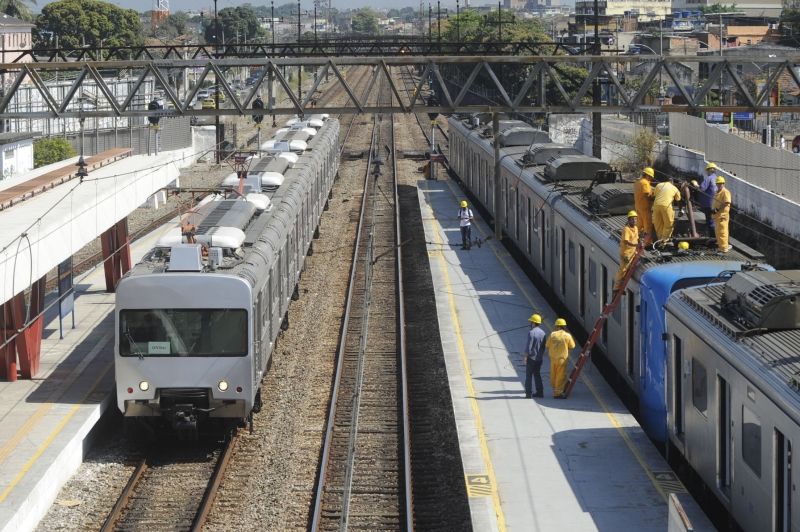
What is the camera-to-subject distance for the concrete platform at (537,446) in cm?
1284

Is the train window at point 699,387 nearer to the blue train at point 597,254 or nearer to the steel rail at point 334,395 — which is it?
the blue train at point 597,254

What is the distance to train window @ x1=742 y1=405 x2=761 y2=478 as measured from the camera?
34.6 feet

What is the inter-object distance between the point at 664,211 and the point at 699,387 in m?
4.13

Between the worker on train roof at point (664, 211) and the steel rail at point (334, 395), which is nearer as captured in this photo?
the steel rail at point (334, 395)

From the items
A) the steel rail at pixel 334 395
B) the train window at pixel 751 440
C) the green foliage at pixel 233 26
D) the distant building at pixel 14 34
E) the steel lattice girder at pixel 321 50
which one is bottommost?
the steel rail at pixel 334 395

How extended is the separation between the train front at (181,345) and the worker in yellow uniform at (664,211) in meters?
5.37

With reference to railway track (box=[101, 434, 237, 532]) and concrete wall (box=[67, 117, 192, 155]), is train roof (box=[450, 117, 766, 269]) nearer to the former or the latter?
railway track (box=[101, 434, 237, 532])

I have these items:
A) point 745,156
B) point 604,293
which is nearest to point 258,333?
point 604,293

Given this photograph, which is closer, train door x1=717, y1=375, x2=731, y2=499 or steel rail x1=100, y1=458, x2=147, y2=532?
train door x1=717, y1=375, x2=731, y2=499

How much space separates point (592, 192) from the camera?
19906 mm

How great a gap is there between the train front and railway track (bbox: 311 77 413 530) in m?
1.66

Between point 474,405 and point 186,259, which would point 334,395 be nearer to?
point 474,405

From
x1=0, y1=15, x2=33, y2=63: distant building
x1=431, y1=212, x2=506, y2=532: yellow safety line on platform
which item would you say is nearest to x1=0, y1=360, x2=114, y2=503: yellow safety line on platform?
x1=431, y1=212, x2=506, y2=532: yellow safety line on platform

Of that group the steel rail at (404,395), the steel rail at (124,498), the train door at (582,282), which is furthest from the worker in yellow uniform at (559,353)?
the steel rail at (124,498)
